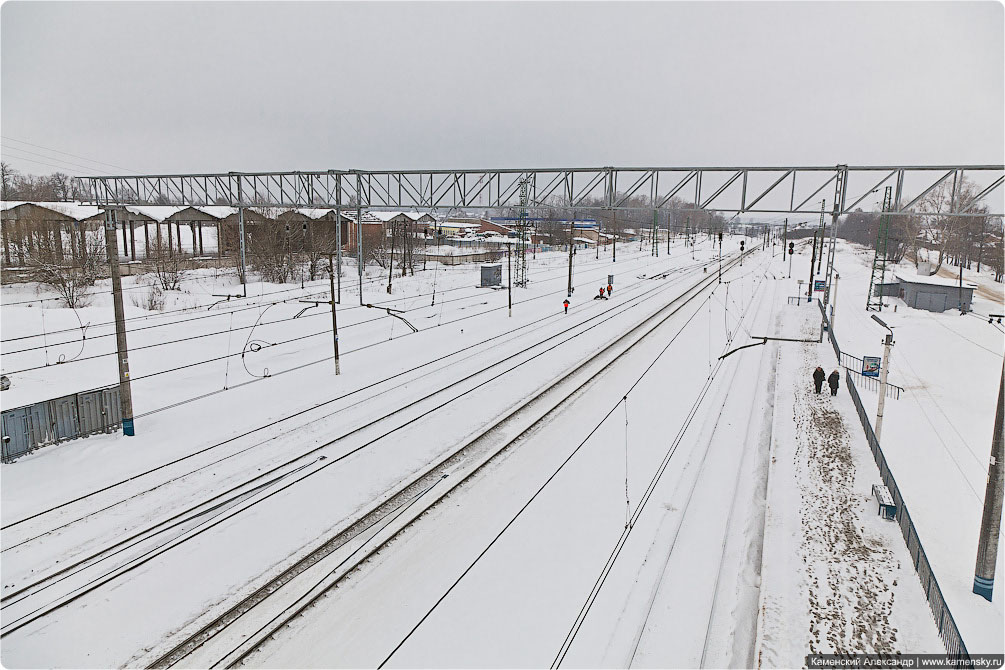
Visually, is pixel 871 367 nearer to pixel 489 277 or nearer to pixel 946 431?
pixel 946 431

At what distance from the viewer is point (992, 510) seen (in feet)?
33.5

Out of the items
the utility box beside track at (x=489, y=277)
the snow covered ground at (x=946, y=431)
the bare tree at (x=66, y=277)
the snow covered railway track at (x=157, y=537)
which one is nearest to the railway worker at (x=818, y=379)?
the snow covered ground at (x=946, y=431)

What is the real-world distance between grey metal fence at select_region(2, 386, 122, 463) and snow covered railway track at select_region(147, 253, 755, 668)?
9.68 meters

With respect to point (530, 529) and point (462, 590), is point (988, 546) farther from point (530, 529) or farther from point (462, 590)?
point (462, 590)

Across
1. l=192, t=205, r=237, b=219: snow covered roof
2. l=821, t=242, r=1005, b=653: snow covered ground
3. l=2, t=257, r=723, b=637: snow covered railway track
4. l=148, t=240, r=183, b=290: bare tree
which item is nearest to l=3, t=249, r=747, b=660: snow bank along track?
l=2, t=257, r=723, b=637: snow covered railway track

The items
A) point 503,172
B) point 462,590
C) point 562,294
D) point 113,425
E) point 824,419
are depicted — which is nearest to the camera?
point 462,590

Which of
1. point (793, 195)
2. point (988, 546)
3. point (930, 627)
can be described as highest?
point (793, 195)

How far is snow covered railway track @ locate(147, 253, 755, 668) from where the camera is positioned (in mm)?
9211

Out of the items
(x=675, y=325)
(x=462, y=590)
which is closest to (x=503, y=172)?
(x=675, y=325)

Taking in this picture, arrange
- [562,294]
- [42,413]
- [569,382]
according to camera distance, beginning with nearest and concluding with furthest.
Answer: [42,413]
[569,382]
[562,294]

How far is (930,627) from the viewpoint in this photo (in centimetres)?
991

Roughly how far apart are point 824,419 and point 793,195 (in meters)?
9.53

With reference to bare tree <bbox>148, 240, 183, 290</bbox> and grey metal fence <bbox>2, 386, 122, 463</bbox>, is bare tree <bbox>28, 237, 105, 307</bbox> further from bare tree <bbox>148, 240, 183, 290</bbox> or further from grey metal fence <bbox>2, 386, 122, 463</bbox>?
grey metal fence <bbox>2, 386, 122, 463</bbox>

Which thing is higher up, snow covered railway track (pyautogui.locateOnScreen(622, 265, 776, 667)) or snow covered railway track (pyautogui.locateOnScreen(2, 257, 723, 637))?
snow covered railway track (pyautogui.locateOnScreen(2, 257, 723, 637))
